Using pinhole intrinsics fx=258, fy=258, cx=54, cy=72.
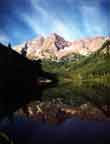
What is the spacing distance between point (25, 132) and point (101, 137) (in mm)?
12062

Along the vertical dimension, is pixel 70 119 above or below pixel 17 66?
below

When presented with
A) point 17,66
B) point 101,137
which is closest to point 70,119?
point 101,137

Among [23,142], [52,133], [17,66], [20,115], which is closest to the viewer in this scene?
[23,142]

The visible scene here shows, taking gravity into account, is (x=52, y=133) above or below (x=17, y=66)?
below

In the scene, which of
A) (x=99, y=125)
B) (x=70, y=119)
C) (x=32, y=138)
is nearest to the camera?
(x=32, y=138)

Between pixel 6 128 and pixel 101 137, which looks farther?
pixel 6 128

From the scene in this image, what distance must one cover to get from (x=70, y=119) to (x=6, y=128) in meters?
15.3

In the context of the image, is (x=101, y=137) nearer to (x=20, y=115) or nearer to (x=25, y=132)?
(x=25, y=132)

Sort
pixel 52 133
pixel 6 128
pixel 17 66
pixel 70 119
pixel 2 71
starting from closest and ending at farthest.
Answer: pixel 52 133 < pixel 6 128 < pixel 70 119 < pixel 2 71 < pixel 17 66

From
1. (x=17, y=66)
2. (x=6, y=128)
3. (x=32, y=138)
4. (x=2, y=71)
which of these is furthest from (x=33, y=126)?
(x=17, y=66)

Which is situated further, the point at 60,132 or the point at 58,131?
the point at 58,131

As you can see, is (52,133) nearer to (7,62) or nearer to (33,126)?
(33,126)

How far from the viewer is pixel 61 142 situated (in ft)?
113

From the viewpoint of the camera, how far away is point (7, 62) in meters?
169
